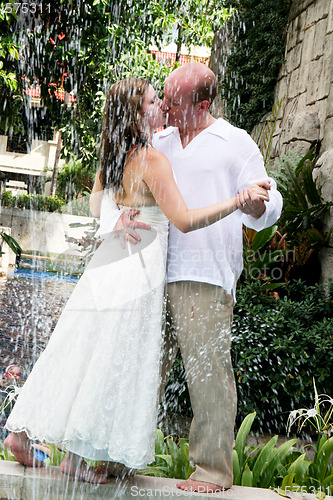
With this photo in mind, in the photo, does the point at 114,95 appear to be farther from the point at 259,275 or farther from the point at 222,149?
the point at 259,275

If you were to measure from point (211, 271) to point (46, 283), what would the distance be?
12.3 metres

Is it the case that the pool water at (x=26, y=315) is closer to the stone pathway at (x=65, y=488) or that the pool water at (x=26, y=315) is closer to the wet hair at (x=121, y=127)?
the stone pathway at (x=65, y=488)

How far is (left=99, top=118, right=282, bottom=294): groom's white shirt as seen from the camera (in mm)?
2383

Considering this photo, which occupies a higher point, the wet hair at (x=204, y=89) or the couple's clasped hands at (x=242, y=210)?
the wet hair at (x=204, y=89)

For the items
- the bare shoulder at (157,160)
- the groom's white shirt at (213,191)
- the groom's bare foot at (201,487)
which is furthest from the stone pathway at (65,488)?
the bare shoulder at (157,160)

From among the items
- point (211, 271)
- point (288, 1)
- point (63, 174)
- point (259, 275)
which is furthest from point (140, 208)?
point (63, 174)

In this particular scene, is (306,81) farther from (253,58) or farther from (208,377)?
(208,377)

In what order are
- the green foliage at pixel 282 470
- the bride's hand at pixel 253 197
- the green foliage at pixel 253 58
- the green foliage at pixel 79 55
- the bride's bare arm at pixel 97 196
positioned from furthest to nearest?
the green foliage at pixel 253 58 < the green foliage at pixel 79 55 < the green foliage at pixel 282 470 < the bride's bare arm at pixel 97 196 < the bride's hand at pixel 253 197

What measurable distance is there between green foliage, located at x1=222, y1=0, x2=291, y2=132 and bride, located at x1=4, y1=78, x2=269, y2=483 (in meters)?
6.20

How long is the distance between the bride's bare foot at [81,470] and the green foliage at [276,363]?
1682 millimetres

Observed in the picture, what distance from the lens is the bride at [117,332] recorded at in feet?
7.18

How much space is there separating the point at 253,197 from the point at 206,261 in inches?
15.9

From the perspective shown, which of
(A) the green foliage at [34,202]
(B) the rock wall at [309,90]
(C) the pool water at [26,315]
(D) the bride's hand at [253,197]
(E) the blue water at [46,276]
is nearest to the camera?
(D) the bride's hand at [253,197]

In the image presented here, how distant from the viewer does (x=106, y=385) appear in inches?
87.0
